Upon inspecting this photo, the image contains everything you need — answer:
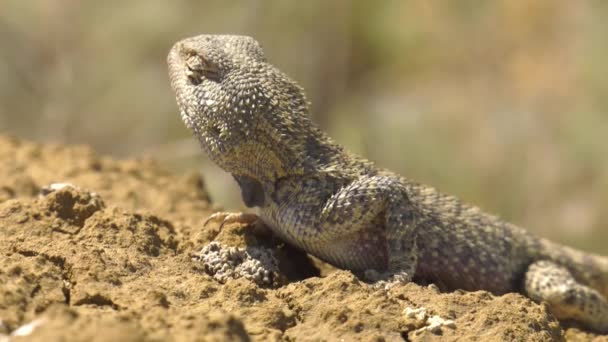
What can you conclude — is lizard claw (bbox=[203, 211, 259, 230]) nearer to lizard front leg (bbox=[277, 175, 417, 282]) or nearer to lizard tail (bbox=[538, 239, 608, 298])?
lizard front leg (bbox=[277, 175, 417, 282])

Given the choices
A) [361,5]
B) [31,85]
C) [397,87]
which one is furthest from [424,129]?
[31,85]

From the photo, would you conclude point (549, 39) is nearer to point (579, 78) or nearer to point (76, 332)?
point (579, 78)

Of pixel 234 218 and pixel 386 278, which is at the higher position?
pixel 234 218

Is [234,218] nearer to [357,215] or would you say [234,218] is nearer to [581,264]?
[357,215]

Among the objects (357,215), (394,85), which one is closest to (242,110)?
(357,215)

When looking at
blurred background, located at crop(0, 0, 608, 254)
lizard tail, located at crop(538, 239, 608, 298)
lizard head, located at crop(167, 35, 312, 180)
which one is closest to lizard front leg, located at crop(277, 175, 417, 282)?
lizard head, located at crop(167, 35, 312, 180)

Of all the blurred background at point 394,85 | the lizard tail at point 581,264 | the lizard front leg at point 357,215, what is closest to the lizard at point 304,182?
the lizard front leg at point 357,215

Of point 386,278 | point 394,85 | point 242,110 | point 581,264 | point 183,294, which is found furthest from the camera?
point 394,85
